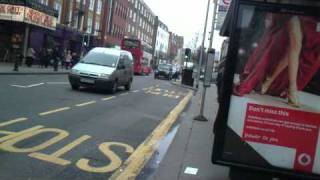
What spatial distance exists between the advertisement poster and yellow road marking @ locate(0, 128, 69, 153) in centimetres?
356

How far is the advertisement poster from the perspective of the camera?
21.0ft

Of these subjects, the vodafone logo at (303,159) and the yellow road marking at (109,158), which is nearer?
the vodafone logo at (303,159)

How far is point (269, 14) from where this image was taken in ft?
21.0

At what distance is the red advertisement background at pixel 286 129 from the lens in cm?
642

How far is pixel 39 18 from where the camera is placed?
41.5m

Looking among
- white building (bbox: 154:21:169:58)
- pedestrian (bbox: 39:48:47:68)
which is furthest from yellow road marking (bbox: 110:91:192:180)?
white building (bbox: 154:21:169:58)

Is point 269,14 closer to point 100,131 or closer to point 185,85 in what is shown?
point 100,131

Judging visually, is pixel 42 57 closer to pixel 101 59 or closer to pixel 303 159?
pixel 101 59

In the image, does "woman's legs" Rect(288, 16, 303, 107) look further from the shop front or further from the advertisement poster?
the shop front

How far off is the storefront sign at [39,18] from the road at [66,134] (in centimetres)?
2271

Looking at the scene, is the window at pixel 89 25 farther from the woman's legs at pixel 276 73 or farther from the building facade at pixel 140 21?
the woman's legs at pixel 276 73

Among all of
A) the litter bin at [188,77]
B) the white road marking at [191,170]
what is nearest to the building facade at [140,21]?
the litter bin at [188,77]

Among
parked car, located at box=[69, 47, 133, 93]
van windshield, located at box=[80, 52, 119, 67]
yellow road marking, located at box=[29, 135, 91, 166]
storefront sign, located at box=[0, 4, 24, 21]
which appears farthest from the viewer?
storefront sign, located at box=[0, 4, 24, 21]

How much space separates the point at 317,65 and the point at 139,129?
653cm
